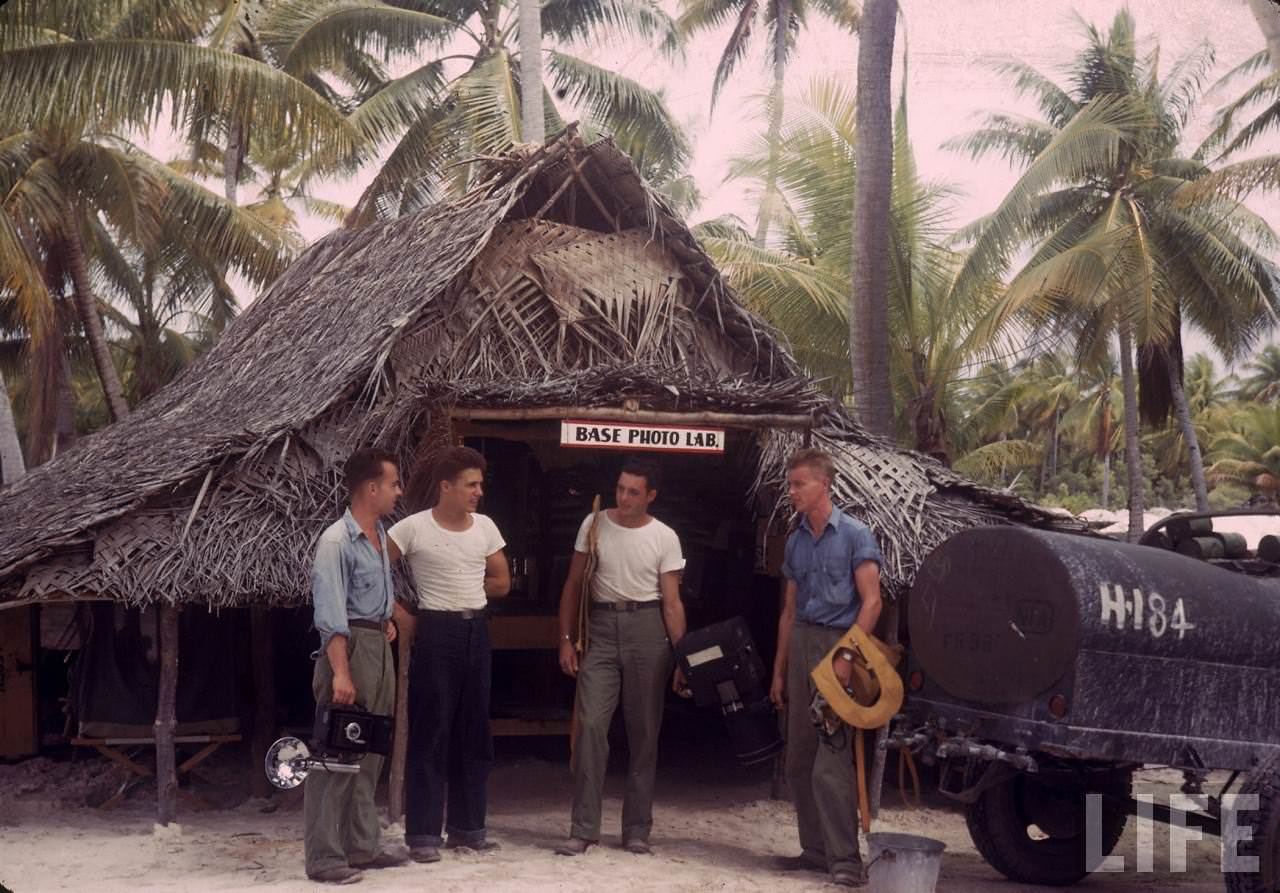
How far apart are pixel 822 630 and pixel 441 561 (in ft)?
6.40

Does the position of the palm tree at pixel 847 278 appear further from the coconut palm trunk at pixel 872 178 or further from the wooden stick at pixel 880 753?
the wooden stick at pixel 880 753

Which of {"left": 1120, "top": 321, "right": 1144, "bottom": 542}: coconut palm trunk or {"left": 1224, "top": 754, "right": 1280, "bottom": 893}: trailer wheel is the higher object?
{"left": 1120, "top": 321, "right": 1144, "bottom": 542}: coconut palm trunk

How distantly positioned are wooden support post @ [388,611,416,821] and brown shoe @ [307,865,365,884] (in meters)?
1.08

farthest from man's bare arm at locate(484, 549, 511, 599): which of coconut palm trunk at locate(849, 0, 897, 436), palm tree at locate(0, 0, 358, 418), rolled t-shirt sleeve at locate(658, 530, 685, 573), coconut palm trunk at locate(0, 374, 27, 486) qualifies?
coconut palm trunk at locate(0, 374, 27, 486)

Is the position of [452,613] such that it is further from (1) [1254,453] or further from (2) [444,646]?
(1) [1254,453]

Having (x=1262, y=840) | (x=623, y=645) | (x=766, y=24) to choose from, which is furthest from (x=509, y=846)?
(x=766, y=24)

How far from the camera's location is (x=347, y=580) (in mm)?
6773

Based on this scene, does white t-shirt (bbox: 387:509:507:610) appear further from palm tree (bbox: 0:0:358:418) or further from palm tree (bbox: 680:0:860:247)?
palm tree (bbox: 680:0:860:247)

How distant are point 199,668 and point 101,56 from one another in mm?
7224

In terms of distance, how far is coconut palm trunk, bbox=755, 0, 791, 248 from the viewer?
19.2m

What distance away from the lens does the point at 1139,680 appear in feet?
19.9

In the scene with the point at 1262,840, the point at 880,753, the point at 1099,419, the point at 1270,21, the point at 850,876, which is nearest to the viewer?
the point at 1262,840

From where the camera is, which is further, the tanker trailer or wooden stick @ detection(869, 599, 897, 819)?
wooden stick @ detection(869, 599, 897, 819)

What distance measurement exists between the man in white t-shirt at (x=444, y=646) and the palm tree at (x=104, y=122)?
7.22m
